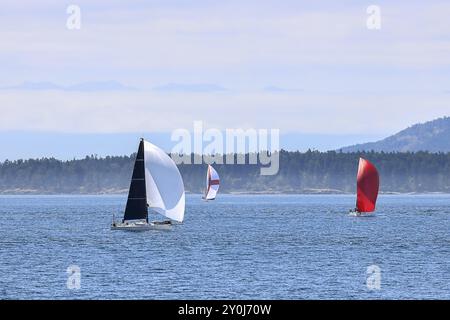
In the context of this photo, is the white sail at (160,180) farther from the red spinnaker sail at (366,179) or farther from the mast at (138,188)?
the red spinnaker sail at (366,179)

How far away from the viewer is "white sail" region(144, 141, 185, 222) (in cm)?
8581

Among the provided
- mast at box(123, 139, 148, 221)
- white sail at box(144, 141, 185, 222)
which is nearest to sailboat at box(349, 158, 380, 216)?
white sail at box(144, 141, 185, 222)

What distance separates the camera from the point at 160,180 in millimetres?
85812

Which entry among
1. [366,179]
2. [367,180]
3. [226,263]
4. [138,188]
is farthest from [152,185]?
[367,180]

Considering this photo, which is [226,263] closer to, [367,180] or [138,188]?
[138,188]

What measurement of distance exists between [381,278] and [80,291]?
1619cm

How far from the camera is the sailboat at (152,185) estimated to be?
8512 cm

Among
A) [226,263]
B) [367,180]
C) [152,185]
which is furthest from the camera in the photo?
[367,180]

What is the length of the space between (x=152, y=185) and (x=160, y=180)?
793mm

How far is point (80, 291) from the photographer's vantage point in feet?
158
